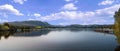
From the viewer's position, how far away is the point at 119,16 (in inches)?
2244

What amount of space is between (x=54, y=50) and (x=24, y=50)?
7.86 meters

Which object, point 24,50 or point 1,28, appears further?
point 1,28

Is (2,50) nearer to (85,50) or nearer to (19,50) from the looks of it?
(19,50)

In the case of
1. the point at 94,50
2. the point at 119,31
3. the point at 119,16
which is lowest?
the point at 94,50

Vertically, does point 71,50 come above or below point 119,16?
below

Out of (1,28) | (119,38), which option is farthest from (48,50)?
(1,28)

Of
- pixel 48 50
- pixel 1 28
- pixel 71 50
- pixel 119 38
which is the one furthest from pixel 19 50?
pixel 1 28

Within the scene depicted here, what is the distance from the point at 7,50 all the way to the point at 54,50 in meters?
12.2

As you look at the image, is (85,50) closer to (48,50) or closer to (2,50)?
(48,50)

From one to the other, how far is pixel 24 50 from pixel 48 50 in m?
6.27

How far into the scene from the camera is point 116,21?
58.8 m

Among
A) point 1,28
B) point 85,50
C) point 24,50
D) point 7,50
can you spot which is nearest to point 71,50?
point 85,50

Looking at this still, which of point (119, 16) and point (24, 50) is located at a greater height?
point (119, 16)

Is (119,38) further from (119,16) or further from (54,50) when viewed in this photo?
(54,50)
